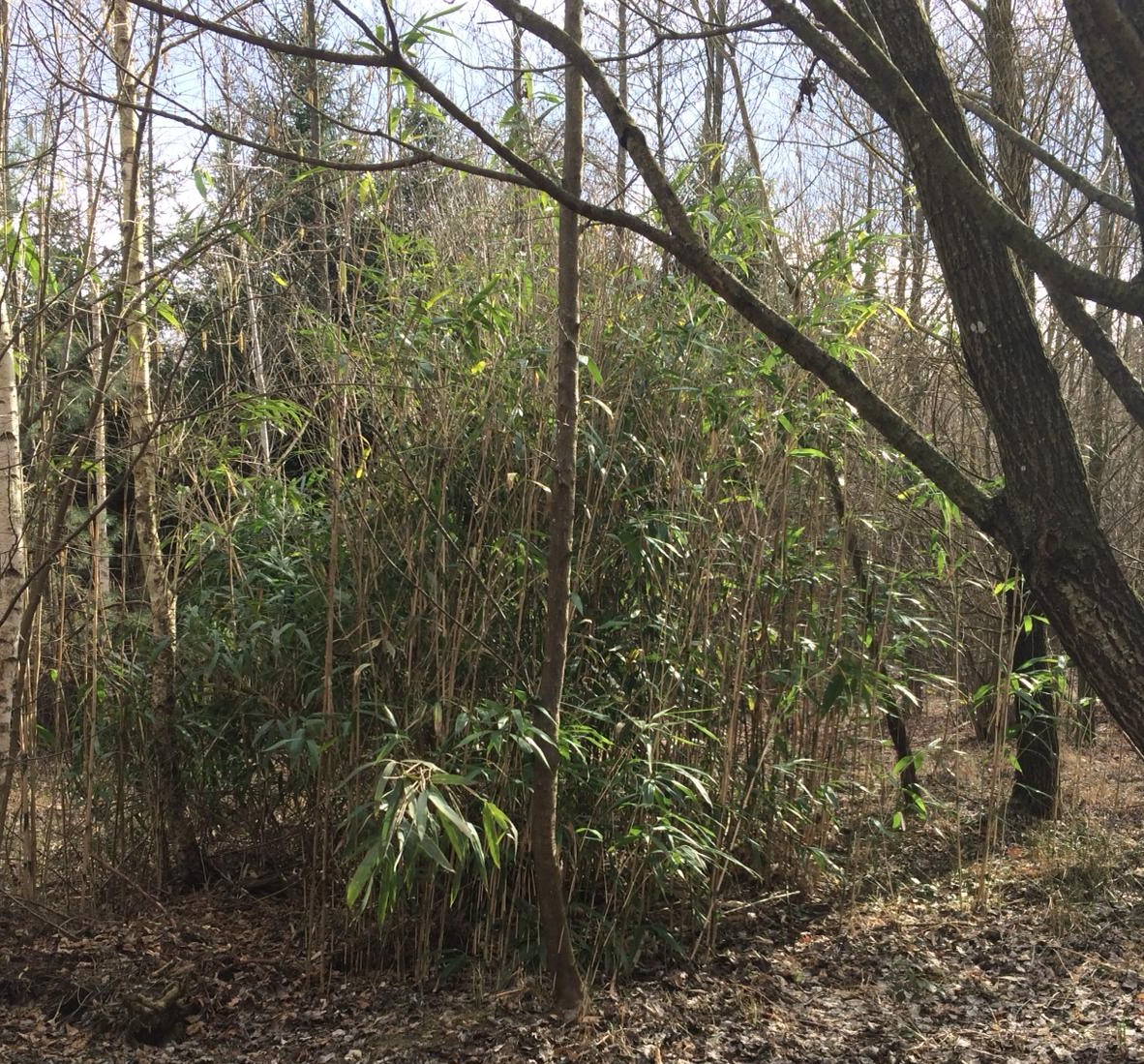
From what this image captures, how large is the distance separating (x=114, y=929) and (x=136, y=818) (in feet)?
1.12

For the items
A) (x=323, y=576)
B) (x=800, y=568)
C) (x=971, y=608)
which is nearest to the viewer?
(x=323, y=576)

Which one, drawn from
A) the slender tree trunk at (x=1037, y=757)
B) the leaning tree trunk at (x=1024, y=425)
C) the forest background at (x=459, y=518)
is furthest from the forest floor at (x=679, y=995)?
the leaning tree trunk at (x=1024, y=425)

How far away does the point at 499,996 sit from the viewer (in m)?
2.50

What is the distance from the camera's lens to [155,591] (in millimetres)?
2945

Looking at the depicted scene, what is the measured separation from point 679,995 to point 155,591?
1.87m

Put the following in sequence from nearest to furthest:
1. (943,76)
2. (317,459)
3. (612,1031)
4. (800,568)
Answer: (943,76) → (612,1031) → (800,568) → (317,459)

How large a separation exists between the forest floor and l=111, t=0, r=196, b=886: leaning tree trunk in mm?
181

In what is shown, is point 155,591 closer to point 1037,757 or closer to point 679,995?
point 679,995

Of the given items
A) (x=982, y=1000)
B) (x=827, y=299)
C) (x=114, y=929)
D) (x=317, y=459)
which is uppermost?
(x=827, y=299)

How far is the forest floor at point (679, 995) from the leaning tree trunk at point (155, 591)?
0.18 m

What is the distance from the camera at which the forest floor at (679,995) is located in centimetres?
237

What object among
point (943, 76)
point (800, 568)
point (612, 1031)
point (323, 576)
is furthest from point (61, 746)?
point (943, 76)

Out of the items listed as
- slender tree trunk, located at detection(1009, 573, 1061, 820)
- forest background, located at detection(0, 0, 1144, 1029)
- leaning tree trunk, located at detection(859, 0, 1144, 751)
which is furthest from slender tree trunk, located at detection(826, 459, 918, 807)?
leaning tree trunk, located at detection(859, 0, 1144, 751)

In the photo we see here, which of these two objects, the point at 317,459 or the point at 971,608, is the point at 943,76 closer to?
the point at 317,459
